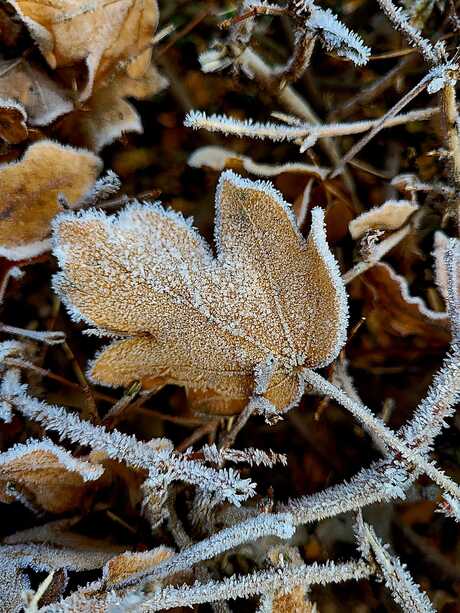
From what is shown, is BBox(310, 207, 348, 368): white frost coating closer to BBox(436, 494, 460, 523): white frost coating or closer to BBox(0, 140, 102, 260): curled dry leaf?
BBox(436, 494, 460, 523): white frost coating

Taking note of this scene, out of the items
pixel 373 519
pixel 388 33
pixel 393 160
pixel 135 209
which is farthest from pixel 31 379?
pixel 388 33

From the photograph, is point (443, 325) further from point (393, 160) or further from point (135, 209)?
point (135, 209)

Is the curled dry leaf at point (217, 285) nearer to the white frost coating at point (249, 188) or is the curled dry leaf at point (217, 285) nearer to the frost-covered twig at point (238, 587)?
the white frost coating at point (249, 188)

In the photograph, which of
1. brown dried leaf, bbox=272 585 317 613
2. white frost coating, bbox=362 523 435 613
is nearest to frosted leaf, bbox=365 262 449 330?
white frost coating, bbox=362 523 435 613

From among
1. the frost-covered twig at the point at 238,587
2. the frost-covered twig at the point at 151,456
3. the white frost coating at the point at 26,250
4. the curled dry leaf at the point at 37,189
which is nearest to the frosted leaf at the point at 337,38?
the curled dry leaf at the point at 37,189

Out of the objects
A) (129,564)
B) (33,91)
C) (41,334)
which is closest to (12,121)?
(33,91)

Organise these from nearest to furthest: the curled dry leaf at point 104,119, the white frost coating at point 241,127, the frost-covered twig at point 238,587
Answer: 1. the frost-covered twig at point 238,587
2. the white frost coating at point 241,127
3. the curled dry leaf at point 104,119

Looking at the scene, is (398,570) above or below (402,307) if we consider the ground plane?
below
